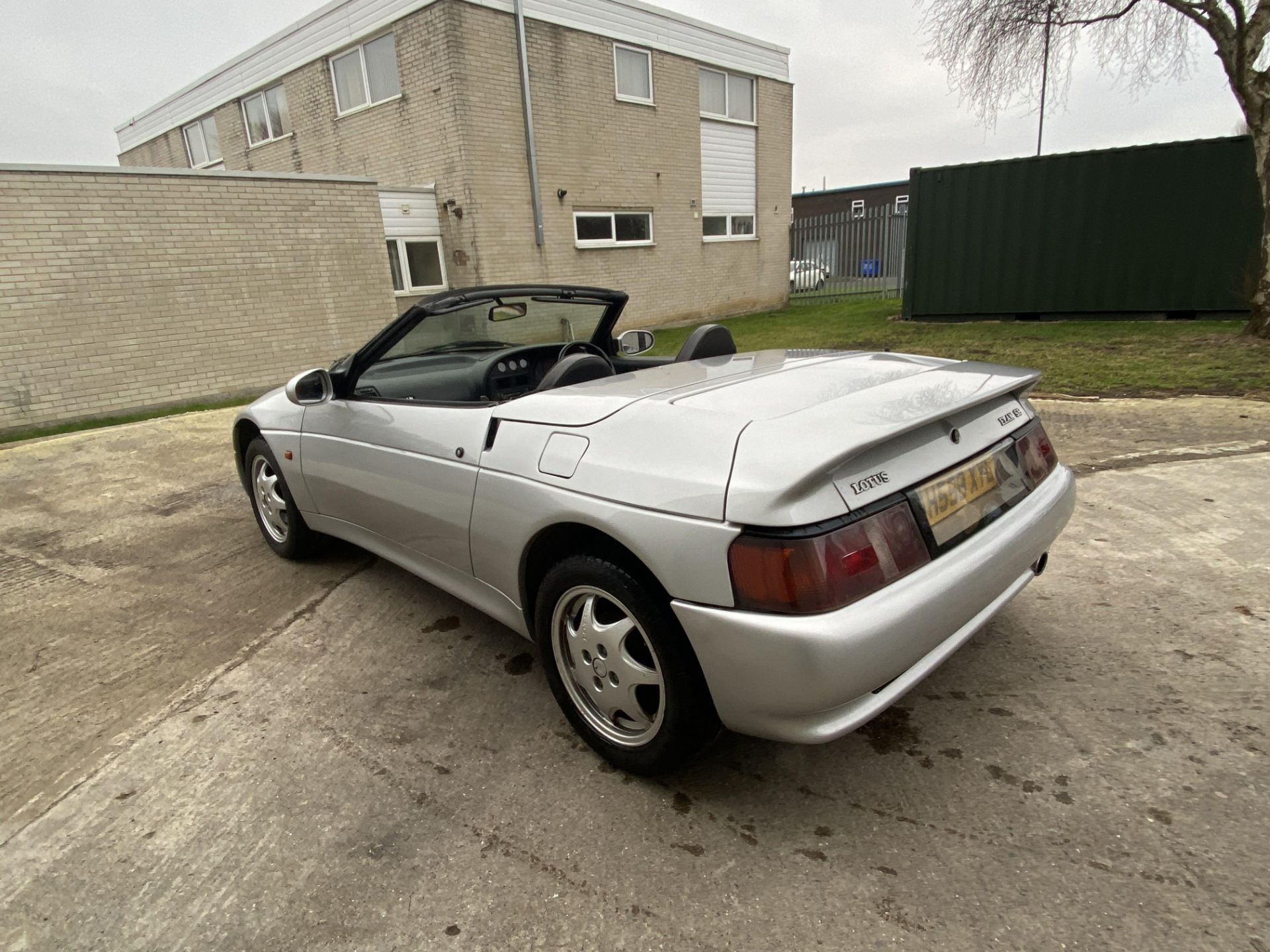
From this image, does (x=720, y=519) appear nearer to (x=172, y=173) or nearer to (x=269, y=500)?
(x=269, y=500)

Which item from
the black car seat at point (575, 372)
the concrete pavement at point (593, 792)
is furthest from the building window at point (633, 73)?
the concrete pavement at point (593, 792)

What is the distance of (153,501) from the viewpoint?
17.1 ft

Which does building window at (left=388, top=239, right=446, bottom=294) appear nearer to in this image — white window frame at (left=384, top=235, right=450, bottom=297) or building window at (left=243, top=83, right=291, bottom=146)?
white window frame at (left=384, top=235, right=450, bottom=297)

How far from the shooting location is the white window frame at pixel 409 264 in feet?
42.0

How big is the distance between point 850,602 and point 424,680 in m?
1.77

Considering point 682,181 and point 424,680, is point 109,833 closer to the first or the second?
point 424,680

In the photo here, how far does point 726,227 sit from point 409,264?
8230 millimetres

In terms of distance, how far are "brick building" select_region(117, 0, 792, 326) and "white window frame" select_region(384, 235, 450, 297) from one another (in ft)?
0.10

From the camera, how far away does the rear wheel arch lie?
195 centimetres

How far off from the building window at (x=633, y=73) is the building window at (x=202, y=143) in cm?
1023

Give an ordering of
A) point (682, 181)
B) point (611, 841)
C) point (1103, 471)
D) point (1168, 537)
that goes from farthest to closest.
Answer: point (682, 181) → point (1103, 471) → point (1168, 537) → point (611, 841)

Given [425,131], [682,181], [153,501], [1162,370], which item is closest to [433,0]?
[425,131]

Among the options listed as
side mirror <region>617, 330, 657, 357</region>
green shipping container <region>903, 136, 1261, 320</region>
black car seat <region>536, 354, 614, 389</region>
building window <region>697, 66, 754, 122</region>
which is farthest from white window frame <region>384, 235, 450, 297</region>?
black car seat <region>536, 354, 614, 389</region>

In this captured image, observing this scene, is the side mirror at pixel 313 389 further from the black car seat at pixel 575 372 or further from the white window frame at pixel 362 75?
the white window frame at pixel 362 75
